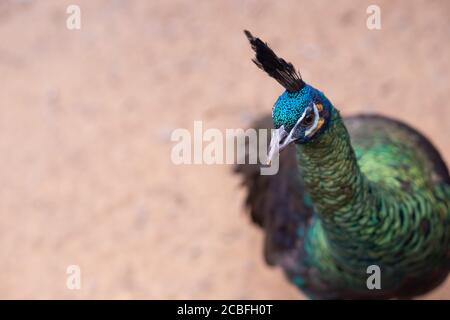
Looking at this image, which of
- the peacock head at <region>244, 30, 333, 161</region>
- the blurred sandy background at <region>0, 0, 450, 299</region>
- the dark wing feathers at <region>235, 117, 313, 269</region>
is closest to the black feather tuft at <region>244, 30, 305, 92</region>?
the peacock head at <region>244, 30, 333, 161</region>

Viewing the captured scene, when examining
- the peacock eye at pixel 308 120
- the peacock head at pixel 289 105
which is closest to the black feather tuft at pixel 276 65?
the peacock head at pixel 289 105

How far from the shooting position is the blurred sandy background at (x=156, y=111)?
175 inches

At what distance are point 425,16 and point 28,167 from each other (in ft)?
11.2

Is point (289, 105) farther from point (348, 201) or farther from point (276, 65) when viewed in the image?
point (348, 201)

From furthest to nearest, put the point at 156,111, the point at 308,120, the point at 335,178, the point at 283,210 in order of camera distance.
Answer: the point at 156,111, the point at 283,210, the point at 335,178, the point at 308,120

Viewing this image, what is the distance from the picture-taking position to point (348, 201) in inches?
105

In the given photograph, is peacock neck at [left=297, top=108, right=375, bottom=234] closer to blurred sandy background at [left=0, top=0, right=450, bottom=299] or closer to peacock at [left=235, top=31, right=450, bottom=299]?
peacock at [left=235, top=31, right=450, bottom=299]

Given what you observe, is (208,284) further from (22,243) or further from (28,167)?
(28,167)

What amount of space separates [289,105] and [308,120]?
10cm

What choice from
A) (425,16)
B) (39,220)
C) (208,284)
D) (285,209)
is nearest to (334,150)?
(285,209)

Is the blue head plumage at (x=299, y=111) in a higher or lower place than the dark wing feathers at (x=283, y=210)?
higher

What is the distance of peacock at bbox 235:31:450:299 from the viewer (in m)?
2.37

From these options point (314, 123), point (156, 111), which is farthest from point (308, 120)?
point (156, 111)

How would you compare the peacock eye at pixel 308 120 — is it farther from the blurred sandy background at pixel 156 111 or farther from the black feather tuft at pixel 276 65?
the blurred sandy background at pixel 156 111
